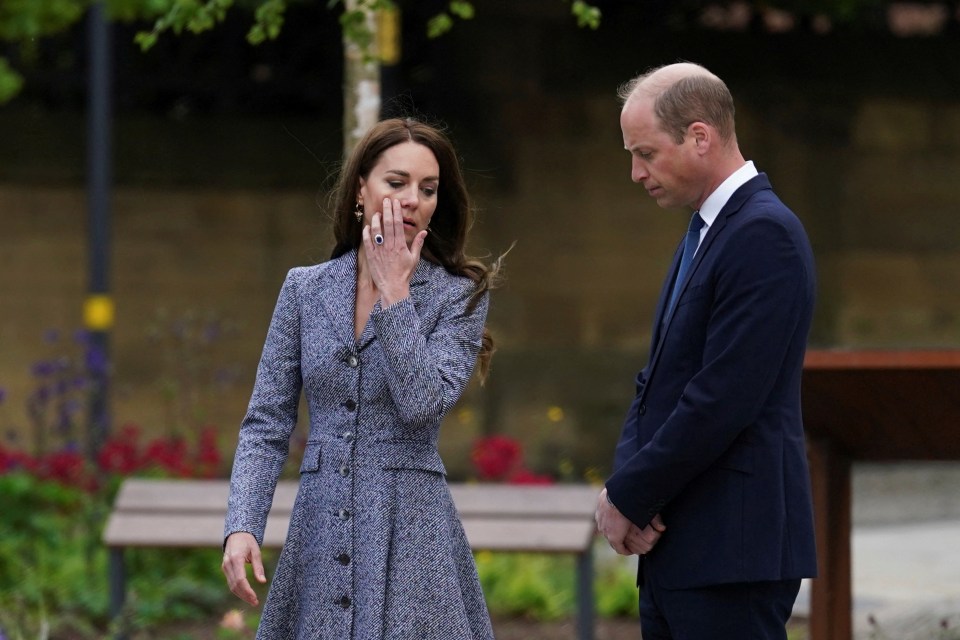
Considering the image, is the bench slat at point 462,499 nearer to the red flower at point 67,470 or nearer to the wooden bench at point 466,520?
the wooden bench at point 466,520

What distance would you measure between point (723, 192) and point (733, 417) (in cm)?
47

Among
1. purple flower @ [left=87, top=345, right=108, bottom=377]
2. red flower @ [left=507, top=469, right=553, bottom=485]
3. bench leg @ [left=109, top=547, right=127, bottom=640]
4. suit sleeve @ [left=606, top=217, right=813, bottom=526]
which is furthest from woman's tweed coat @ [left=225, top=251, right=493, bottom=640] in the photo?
purple flower @ [left=87, top=345, right=108, bottom=377]

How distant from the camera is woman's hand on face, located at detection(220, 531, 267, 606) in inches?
120

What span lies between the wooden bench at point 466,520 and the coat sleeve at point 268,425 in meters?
2.11

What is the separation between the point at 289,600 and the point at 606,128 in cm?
774

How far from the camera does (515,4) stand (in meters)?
10.3

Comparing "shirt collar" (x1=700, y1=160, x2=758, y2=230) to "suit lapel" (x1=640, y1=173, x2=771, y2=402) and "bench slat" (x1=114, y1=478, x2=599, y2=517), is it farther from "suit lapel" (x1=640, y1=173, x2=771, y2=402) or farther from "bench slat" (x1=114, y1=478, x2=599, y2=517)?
"bench slat" (x1=114, y1=478, x2=599, y2=517)

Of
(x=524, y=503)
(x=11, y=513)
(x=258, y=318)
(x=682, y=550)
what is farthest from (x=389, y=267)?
(x=258, y=318)

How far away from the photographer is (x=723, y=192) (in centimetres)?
304

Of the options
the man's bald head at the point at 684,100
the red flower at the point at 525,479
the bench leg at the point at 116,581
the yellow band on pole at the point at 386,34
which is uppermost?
the yellow band on pole at the point at 386,34

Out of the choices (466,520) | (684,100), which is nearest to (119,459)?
(466,520)

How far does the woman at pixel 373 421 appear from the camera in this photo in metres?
3.07

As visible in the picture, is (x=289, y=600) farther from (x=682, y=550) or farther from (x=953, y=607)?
(x=953, y=607)

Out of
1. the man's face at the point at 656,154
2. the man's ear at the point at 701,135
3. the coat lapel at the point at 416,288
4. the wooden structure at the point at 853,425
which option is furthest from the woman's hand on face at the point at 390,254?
the wooden structure at the point at 853,425
